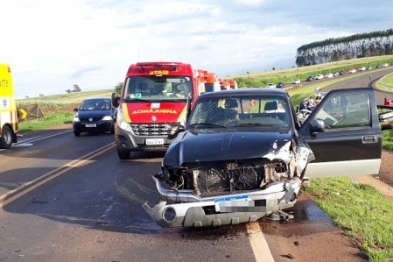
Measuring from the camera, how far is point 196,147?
6645mm

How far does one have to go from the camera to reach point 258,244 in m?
6.10

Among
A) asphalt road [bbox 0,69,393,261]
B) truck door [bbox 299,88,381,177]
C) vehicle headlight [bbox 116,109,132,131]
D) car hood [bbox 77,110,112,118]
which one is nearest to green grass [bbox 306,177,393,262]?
asphalt road [bbox 0,69,393,261]

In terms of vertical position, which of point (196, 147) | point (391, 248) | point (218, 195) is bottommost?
point (391, 248)

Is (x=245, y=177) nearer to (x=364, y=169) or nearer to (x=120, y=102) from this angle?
(x=364, y=169)

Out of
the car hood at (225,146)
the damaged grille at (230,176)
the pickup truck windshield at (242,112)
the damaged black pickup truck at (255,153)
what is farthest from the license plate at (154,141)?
the damaged grille at (230,176)

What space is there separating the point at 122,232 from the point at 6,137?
1392cm

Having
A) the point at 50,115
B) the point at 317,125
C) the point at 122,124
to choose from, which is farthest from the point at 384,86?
the point at 317,125

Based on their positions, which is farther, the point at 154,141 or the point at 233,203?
the point at 154,141

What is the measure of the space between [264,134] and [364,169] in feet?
6.12

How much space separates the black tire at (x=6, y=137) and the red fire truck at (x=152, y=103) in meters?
6.34

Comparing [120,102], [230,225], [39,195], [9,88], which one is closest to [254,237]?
[230,225]

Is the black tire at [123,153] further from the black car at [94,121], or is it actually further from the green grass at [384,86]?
the green grass at [384,86]

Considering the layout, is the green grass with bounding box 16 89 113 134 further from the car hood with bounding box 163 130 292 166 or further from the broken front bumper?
the broken front bumper

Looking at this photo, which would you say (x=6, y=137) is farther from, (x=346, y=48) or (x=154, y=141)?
(x=346, y=48)
